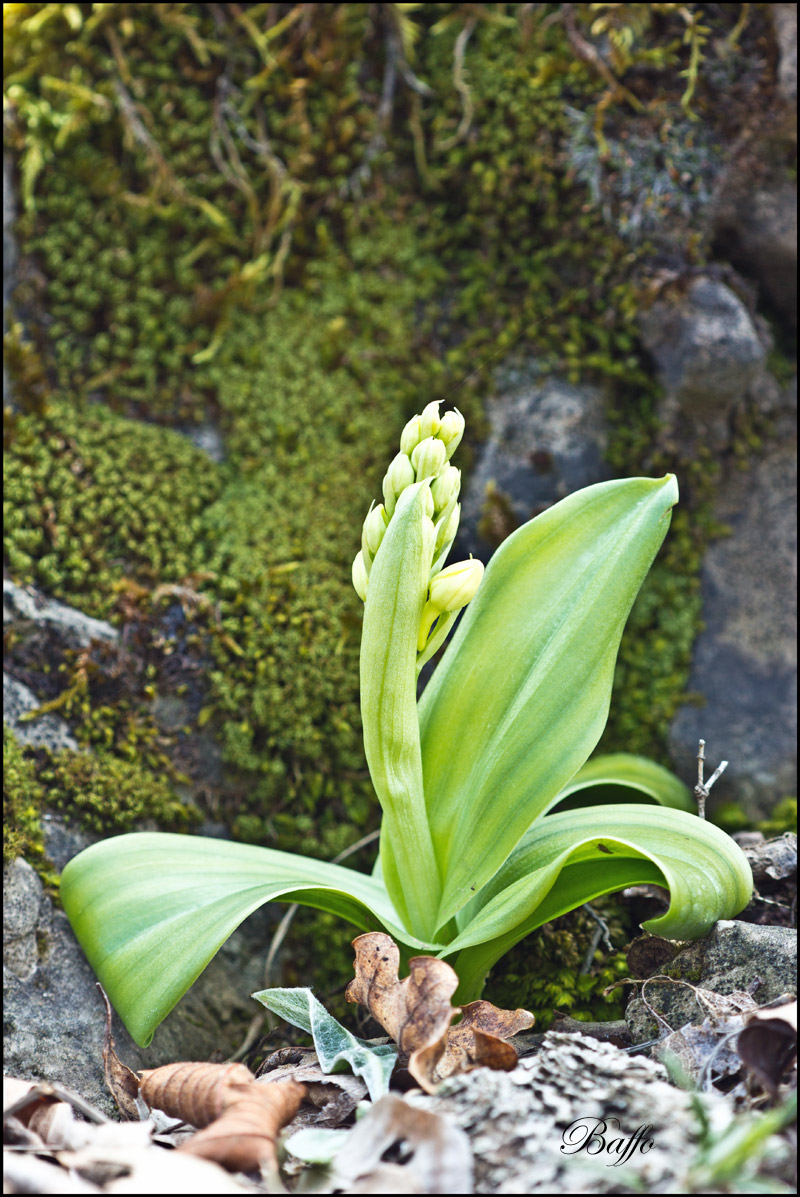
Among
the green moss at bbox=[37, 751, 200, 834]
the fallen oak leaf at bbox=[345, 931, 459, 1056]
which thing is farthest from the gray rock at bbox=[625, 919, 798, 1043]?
the green moss at bbox=[37, 751, 200, 834]

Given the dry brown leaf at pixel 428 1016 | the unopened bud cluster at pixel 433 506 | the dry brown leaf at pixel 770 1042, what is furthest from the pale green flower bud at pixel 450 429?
the dry brown leaf at pixel 770 1042

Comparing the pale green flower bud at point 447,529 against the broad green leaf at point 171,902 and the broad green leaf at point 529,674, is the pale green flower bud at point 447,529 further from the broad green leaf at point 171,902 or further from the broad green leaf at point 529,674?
the broad green leaf at point 171,902

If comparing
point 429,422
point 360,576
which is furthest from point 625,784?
point 429,422

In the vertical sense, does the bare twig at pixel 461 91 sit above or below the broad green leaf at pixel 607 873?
above

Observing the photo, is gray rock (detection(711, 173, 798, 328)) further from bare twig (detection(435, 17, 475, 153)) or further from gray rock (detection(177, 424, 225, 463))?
gray rock (detection(177, 424, 225, 463))

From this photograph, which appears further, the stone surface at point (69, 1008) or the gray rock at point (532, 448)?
the gray rock at point (532, 448)

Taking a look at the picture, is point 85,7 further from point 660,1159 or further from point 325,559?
point 660,1159

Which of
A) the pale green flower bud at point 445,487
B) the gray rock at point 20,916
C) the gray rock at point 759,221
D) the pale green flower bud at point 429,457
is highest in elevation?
the gray rock at point 759,221
